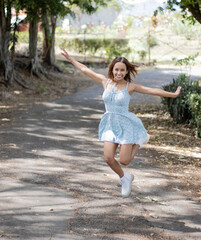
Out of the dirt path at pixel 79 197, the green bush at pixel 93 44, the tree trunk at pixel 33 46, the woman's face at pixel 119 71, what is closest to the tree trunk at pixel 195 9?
the dirt path at pixel 79 197

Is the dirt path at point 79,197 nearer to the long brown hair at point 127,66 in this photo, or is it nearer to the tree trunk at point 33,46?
the long brown hair at point 127,66

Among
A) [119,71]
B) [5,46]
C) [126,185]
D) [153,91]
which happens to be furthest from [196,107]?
[5,46]

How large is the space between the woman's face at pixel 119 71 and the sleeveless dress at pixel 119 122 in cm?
13

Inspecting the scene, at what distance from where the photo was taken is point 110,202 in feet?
16.8

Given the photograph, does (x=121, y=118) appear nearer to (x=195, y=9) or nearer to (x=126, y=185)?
(x=126, y=185)

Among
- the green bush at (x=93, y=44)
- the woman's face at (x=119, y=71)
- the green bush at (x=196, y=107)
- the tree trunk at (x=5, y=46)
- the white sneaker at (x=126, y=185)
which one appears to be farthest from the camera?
the green bush at (x=93, y=44)

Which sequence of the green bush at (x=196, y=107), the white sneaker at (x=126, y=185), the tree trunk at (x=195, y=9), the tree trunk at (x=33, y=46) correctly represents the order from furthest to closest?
the tree trunk at (x=33, y=46), the green bush at (x=196, y=107), the tree trunk at (x=195, y=9), the white sneaker at (x=126, y=185)

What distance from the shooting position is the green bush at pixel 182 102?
10141 millimetres

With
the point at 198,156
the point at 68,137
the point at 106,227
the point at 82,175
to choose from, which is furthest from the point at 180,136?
the point at 106,227

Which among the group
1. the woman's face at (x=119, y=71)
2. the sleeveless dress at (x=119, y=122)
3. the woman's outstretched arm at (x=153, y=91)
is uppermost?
the woman's face at (x=119, y=71)

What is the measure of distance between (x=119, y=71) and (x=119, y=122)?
1.90ft

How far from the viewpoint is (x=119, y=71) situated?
482 centimetres

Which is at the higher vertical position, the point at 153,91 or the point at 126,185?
the point at 153,91

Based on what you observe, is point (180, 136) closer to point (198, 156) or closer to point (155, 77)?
point (198, 156)
